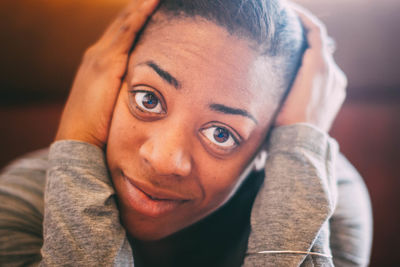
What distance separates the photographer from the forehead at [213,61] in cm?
57

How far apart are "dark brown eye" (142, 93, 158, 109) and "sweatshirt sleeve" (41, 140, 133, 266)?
141mm

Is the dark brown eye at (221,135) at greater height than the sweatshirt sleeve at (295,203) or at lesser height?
greater

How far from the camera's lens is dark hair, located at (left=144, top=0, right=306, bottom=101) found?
1.91 feet

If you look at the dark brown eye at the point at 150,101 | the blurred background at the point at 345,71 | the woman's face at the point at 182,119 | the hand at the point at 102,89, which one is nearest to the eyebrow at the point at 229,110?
the woman's face at the point at 182,119

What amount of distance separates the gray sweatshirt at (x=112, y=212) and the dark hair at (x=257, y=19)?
0.45ft

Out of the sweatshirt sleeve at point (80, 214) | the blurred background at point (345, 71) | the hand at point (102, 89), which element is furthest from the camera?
the blurred background at point (345, 71)

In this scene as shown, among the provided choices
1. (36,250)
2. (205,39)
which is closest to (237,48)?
(205,39)

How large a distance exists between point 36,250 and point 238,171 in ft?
1.44

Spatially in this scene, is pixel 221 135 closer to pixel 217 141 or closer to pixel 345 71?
pixel 217 141

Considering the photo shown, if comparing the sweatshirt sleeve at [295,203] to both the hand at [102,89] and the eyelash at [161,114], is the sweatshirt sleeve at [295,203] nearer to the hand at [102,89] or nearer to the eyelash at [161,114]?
the eyelash at [161,114]

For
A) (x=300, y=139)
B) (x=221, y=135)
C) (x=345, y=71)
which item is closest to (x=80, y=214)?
(x=221, y=135)

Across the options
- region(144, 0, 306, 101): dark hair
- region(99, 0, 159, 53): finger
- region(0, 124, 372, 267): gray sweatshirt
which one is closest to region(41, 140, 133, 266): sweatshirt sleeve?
region(0, 124, 372, 267): gray sweatshirt

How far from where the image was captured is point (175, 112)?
571 millimetres

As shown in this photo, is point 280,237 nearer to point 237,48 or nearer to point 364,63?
point 237,48
